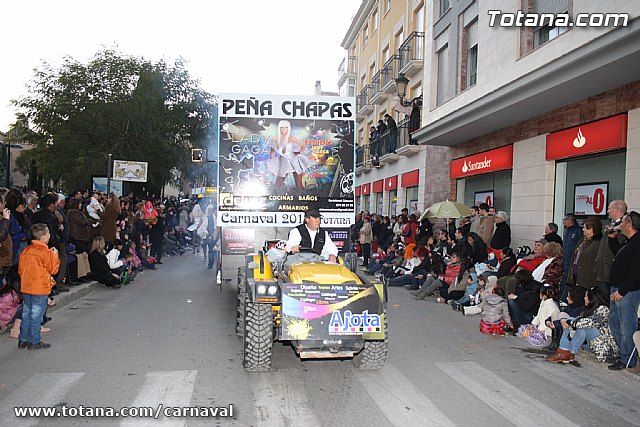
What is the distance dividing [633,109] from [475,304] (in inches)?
184

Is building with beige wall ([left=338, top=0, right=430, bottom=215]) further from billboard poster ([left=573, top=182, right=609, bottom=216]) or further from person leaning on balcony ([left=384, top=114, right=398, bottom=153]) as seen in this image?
billboard poster ([left=573, top=182, right=609, bottom=216])

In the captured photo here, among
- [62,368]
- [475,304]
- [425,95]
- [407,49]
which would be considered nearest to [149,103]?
[407,49]

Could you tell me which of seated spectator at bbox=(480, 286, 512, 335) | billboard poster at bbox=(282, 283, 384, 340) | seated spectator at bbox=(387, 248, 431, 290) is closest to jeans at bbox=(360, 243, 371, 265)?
seated spectator at bbox=(387, 248, 431, 290)

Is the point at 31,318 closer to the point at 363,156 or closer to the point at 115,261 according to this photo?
the point at 115,261

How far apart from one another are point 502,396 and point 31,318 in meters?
5.80

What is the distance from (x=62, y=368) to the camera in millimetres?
6441

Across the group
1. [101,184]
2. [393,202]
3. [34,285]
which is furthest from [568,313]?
[101,184]

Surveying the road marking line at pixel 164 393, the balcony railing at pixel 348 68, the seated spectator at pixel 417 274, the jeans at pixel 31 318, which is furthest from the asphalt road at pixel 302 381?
the balcony railing at pixel 348 68

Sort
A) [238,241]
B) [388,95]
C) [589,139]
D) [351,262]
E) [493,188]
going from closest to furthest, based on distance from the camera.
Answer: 1. [351,262]
2. [238,241]
3. [589,139]
4. [493,188]
5. [388,95]

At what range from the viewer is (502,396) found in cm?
582

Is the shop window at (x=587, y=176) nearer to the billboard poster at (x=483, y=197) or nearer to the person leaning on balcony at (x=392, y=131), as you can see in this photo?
the billboard poster at (x=483, y=197)

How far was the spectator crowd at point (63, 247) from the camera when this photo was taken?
7344mm

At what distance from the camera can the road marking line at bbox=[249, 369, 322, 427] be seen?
4929 millimetres

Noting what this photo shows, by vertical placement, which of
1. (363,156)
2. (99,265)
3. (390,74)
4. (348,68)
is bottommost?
(99,265)
